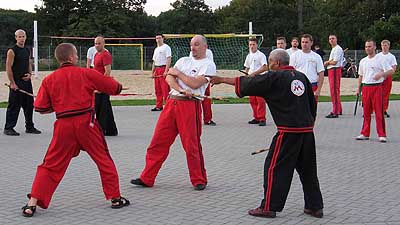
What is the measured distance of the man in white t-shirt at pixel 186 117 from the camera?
7.84 meters

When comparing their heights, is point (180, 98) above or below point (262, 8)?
below

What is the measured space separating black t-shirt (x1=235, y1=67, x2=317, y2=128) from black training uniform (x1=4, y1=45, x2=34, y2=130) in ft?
22.9

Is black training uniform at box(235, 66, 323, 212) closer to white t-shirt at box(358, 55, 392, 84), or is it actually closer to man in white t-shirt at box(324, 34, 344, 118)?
white t-shirt at box(358, 55, 392, 84)

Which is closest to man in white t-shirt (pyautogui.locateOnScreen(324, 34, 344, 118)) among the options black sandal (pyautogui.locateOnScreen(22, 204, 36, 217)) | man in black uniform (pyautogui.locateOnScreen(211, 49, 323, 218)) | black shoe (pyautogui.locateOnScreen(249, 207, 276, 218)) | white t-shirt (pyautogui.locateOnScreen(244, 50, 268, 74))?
white t-shirt (pyautogui.locateOnScreen(244, 50, 268, 74))

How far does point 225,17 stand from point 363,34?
30374 millimetres

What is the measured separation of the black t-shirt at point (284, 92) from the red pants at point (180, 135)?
134 cm

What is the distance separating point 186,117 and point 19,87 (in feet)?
19.0

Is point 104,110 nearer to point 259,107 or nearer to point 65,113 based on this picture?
point 259,107

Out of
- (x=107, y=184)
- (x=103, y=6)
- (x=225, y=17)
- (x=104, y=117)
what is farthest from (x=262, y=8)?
(x=107, y=184)

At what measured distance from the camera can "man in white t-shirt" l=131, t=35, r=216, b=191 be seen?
309 inches

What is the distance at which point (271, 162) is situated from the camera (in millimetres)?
6703

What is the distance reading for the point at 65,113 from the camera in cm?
679

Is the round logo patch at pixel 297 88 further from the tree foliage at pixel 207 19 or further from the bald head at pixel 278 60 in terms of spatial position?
the tree foliage at pixel 207 19

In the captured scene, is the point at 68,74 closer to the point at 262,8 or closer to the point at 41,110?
the point at 41,110
